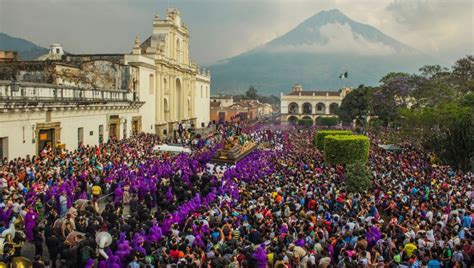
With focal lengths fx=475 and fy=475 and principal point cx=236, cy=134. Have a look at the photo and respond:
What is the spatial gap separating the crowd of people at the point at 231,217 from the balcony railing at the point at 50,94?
3077 millimetres

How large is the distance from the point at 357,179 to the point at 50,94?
16170 millimetres

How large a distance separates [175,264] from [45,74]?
91.6 feet

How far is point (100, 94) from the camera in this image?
31.7 meters

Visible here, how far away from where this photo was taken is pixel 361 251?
33.4 ft

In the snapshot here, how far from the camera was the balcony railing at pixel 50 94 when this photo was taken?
825 inches

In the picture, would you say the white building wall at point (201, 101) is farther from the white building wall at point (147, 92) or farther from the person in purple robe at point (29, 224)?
the person in purple robe at point (29, 224)

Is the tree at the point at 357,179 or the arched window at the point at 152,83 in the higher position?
the arched window at the point at 152,83

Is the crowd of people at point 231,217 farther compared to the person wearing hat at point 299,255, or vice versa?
the crowd of people at point 231,217

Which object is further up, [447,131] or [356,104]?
[356,104]

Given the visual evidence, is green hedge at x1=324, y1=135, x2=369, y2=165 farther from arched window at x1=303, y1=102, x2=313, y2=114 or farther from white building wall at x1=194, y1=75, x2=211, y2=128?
arched window at x1=303, y1=102, x2=313, y2=114

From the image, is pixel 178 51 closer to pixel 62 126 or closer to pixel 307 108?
pixel 62 126

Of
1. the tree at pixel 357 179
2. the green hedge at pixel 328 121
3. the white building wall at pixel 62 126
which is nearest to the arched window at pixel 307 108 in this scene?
the green hedge at pixel 328 121

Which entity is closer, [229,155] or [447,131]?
[447,131]

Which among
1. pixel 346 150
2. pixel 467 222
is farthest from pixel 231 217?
pixel 346 150
